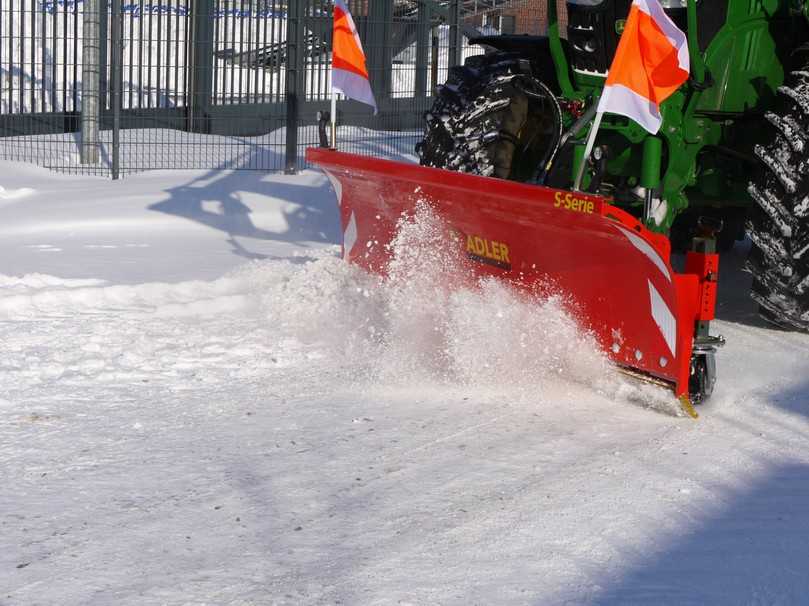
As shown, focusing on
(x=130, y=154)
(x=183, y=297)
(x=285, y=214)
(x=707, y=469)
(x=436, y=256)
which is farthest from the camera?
(x=130, y=154)

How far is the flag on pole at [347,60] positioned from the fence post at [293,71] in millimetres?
5288

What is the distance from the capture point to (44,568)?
3.07 meters

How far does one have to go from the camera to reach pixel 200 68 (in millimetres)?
12148

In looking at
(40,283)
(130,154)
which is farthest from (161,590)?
(130,154)

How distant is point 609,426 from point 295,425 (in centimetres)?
115

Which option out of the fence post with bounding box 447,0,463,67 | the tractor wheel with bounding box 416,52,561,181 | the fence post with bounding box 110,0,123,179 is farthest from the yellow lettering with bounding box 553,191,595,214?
the fence post with bounding box 447,0,463,67

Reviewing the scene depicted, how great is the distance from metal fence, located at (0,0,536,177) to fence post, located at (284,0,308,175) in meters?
0.01

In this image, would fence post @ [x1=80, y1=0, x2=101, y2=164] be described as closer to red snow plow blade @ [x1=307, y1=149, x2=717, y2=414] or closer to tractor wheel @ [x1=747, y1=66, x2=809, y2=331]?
red snow plow blade @ [x1=307, y1=149, x2=717, y2=414]

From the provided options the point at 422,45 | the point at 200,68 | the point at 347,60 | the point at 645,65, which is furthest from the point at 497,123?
the point at 200,68

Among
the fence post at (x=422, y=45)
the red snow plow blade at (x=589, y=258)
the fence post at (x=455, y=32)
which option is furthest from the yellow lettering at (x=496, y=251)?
the fence post at (x=422, y=45)

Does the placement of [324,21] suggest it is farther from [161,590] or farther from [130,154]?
[161,590]

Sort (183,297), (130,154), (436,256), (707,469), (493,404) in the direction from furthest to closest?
(130,154) < (183,297) < (436,256) < (493,404) < (707,469)

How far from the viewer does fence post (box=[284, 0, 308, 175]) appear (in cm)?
1138

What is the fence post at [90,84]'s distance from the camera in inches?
419
